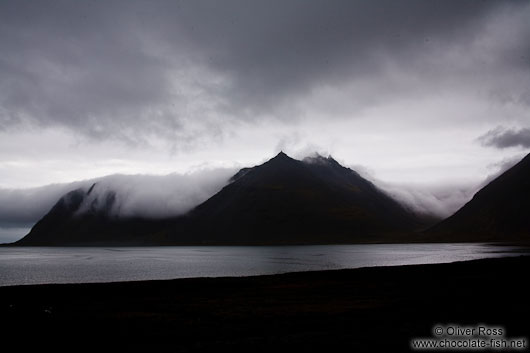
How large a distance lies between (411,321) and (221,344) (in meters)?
11.2

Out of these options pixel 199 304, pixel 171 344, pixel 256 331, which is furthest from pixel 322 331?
pixel 199 304

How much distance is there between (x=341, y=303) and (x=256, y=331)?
13166 mm

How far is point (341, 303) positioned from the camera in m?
35.7

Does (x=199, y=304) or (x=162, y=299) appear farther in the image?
(x=162, y=299)

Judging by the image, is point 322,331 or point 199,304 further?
point 199,304

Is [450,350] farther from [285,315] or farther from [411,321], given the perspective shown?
[285,315]

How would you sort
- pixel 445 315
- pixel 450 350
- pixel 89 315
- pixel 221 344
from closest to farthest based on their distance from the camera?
1. pixel 450 350
2. pixel 221 344
3. pixel 445 315
4. pixel 89 315

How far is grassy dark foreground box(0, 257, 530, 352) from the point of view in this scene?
71.5 feet

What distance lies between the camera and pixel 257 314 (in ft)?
102

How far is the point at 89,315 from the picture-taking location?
32.8 metres

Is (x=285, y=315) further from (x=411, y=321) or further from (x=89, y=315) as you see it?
(x=89, y=315)

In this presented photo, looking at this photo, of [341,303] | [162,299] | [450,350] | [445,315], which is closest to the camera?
[450,350]

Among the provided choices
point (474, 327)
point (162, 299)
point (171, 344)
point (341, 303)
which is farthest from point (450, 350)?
point (162, 299)

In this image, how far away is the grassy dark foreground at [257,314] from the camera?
858 inches
